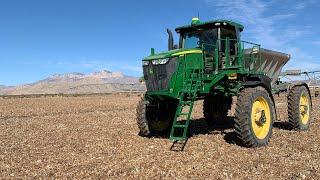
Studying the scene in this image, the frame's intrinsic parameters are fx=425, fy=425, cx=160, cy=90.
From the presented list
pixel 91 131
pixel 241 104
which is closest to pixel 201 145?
pixel 241 104

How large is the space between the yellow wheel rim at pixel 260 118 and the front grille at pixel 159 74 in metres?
2.66

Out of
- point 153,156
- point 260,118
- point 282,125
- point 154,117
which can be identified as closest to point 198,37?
point 154,117

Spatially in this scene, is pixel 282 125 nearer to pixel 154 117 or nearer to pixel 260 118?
pixel 260 118

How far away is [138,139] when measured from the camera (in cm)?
1386

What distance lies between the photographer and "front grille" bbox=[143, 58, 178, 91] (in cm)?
1277

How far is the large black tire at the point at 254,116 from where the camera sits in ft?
38.6

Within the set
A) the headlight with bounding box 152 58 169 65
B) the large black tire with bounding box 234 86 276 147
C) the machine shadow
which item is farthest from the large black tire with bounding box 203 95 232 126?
the headlight with bounding box 152 58 169 65

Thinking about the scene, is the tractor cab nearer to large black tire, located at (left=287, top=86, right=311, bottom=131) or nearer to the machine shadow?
large black tire, located at (left=287, top=86, right=311, bottom=131)

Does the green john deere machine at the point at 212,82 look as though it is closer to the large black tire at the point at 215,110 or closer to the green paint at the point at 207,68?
the green paint at the point at 207,68

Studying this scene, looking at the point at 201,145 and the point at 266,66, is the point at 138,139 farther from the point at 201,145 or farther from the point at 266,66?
the point at 266,66

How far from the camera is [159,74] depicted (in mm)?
13023

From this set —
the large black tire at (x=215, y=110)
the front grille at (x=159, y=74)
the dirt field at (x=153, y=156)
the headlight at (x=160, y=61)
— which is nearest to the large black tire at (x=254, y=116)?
the dirt field at (x=153, y=156)

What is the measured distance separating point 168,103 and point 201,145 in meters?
2.46

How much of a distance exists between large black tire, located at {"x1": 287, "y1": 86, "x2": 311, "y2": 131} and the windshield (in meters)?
3.78
